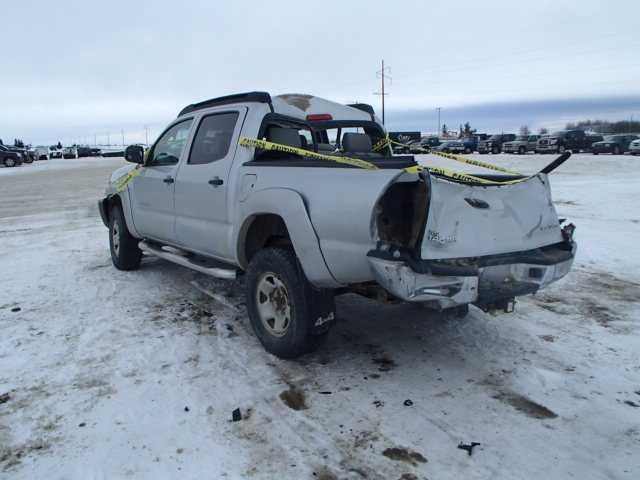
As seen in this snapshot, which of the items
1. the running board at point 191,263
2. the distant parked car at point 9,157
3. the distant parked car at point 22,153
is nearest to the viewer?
the running board at point 191,263

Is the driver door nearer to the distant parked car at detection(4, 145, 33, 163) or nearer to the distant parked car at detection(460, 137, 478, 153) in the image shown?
the distant parked car at detection(4, 145, 33, 163)

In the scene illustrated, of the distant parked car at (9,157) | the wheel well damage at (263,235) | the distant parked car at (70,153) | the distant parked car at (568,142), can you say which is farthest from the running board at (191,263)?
the distant parked car at (70,153)

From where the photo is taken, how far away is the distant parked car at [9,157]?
38.6m

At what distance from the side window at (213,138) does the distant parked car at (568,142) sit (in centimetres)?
3874

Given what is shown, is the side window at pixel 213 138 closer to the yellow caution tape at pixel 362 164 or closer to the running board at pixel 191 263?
the yellow caution tape at pixel 362 164

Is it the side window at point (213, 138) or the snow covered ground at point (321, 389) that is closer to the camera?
the snow covered ground at point (321, 389)

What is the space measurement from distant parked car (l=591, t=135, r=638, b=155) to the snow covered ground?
33895mm

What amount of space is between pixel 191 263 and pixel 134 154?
1777 mm

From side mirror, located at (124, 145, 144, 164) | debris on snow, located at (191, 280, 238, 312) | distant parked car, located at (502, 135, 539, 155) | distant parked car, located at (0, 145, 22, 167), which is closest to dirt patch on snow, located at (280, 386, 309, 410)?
debris on snow, located at (191, 280, 238, 312)

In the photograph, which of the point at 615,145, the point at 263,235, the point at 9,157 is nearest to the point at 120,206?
the point at 263,235

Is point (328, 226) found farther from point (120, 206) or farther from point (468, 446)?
point (120, 206)

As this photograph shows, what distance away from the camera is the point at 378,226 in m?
3.30

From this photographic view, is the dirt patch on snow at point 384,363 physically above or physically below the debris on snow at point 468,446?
above

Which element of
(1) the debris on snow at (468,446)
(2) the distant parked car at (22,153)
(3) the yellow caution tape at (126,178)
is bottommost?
(1) the debris on snow at (468,446)
